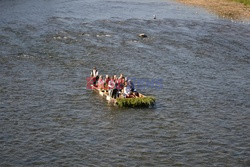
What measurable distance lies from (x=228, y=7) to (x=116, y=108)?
53.6 m

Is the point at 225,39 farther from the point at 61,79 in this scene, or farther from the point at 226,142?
the point at 226,142

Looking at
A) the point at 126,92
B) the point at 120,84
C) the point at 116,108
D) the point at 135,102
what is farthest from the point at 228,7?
the point at 116,108

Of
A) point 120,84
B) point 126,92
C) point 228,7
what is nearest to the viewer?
point 126,92

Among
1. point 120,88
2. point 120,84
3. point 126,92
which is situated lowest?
point 126,92

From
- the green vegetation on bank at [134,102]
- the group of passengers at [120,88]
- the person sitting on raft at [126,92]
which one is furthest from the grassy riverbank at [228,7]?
the green vegetation on bank at [134,102]

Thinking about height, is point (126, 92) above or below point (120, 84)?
below

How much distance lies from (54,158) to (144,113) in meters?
8.31

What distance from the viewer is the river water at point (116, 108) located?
76.4ft

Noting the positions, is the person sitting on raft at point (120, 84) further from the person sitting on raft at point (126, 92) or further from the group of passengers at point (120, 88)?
the person sitting on raft at point (126, 92)

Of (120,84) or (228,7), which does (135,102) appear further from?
(228,7)

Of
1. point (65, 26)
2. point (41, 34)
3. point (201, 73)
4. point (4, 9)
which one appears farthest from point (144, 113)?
point (4, 9)

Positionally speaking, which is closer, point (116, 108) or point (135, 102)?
point (135, 102)

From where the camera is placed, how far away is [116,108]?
29.5 m

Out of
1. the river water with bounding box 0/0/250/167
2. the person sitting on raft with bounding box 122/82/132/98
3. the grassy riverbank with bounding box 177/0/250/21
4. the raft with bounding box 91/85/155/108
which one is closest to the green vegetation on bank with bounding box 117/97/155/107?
the raft with bounding box 91/85/155/108
